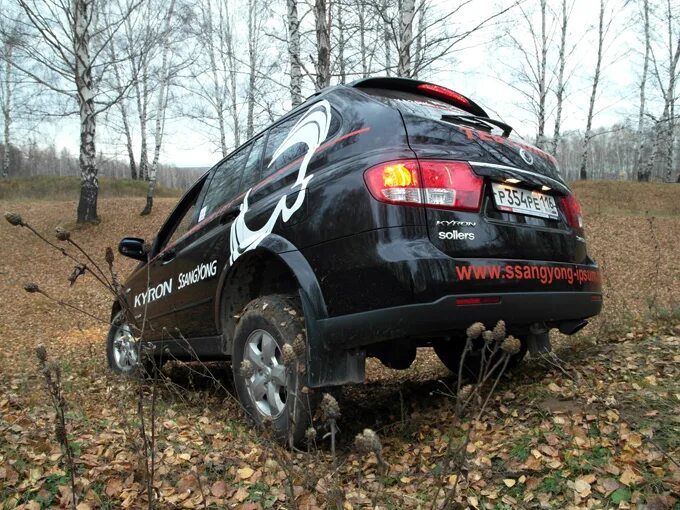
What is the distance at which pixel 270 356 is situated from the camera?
2758 mm

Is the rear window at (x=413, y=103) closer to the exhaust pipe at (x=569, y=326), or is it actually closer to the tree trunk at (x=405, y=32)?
the exhaust pipe at (x=569, y=326)

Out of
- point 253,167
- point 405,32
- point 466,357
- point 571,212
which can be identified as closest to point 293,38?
point 405,32

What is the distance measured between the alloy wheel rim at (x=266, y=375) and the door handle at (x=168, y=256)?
1.53 m

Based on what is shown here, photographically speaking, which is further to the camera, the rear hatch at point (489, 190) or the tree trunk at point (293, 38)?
the tree trunk at point (293, 38)

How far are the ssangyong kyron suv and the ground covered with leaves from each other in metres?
0.31

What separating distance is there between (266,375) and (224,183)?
169 cm

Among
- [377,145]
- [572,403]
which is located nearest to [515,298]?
[572,403]

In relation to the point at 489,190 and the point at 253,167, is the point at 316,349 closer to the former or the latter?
the point at 489,190

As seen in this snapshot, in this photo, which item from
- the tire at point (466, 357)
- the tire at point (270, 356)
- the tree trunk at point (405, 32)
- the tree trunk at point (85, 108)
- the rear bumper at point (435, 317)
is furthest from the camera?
the tree trunk at point (85, 108)

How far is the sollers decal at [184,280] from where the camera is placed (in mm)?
3450

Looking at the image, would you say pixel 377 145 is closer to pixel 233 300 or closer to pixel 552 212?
pixel 552 212

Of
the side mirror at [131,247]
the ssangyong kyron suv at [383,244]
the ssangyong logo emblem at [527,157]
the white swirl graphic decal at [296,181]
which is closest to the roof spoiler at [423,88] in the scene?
the ssangyong kyron suv at [383,244]

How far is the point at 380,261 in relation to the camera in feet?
7.57

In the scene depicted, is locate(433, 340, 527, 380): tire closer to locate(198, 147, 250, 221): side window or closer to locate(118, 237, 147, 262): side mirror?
locate(198, 147, 250, 221): side window
